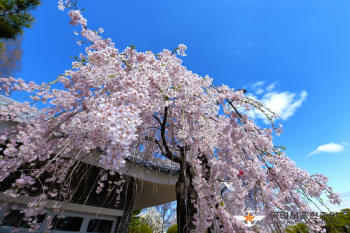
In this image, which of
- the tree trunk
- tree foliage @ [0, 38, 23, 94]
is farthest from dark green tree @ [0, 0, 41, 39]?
tree foliage @ [0, 38, 23, 94]

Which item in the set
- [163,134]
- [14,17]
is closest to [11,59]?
[14,17]

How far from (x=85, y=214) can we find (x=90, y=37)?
4.06m

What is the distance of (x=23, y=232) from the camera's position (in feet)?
9.96

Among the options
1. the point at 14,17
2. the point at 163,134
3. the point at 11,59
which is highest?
the point at 11,59

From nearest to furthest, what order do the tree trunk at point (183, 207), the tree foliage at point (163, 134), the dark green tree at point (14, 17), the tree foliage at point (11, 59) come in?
1. the tree foliage at point (163, 134)
2. the tree trunk at point (183, 207)
3. the dark green tree at point (14, 17)
4. the tree foliage at point (11, 59)

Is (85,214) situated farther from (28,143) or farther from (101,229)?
(28,143)

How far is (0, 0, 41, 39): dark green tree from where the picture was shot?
3750 mm

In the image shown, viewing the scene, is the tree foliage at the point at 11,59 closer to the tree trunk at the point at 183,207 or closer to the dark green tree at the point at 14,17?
the dark green tree at the point at 14,17

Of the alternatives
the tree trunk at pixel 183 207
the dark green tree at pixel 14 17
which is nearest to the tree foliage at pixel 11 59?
the dark green tree at pixel 14 17

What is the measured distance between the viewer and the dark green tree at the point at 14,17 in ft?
12.3

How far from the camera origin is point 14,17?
12.7ft

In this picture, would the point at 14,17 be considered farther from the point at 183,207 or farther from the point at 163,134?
the point at 183,207

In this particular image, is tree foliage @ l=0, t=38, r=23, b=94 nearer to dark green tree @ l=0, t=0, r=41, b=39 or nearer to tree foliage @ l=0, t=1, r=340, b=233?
dark green tree @ l=0, t=0, r=41, b=39

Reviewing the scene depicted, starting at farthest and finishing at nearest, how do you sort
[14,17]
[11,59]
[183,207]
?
[11,59], [14,17], [183,207]
